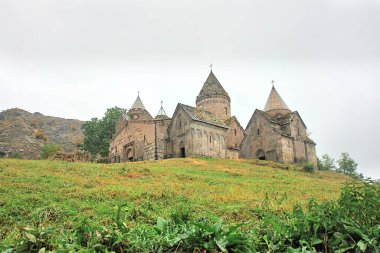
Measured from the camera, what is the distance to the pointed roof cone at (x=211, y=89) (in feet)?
146

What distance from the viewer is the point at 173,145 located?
37.7 m

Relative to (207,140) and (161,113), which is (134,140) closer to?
(161,113)

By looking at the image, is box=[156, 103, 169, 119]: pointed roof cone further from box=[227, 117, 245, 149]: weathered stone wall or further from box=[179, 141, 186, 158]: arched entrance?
box=[179, 141, 186, 158]: arched entrance

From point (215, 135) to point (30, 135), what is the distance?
88.4 feet

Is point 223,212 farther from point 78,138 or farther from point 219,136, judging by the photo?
point 78,138

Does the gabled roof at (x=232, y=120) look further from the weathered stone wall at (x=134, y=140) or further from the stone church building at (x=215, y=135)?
the weathered stone wall at (x=134, y=140)

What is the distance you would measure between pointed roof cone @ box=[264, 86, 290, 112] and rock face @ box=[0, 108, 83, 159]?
29.0 metres

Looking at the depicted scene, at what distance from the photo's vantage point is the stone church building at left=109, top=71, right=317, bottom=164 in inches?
1426

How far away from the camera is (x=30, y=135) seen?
47344 millimetres

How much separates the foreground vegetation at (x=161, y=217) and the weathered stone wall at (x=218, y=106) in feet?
80.1

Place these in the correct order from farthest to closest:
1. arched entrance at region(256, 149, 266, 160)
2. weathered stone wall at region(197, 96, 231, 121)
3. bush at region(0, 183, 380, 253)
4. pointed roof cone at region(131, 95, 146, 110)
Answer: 1. pointed roof cone at region(131, 95, 146, 110)
2. weathered stone wall at region(197, 96, 231, 121)
3. arched entrance at region(256, 149, 266, 160)
4. bush at region(0, 183, 380, 253)

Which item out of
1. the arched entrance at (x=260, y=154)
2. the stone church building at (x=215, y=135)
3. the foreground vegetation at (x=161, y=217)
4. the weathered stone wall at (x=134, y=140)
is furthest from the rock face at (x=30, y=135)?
the arched entrance at (x=260, y=154)

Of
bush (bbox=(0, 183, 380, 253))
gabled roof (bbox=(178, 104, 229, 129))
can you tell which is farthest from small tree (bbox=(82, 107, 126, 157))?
bush (bbox=(0, 183, 380, 253))

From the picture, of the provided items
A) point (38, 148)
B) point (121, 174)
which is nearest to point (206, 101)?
point (38, 148)
